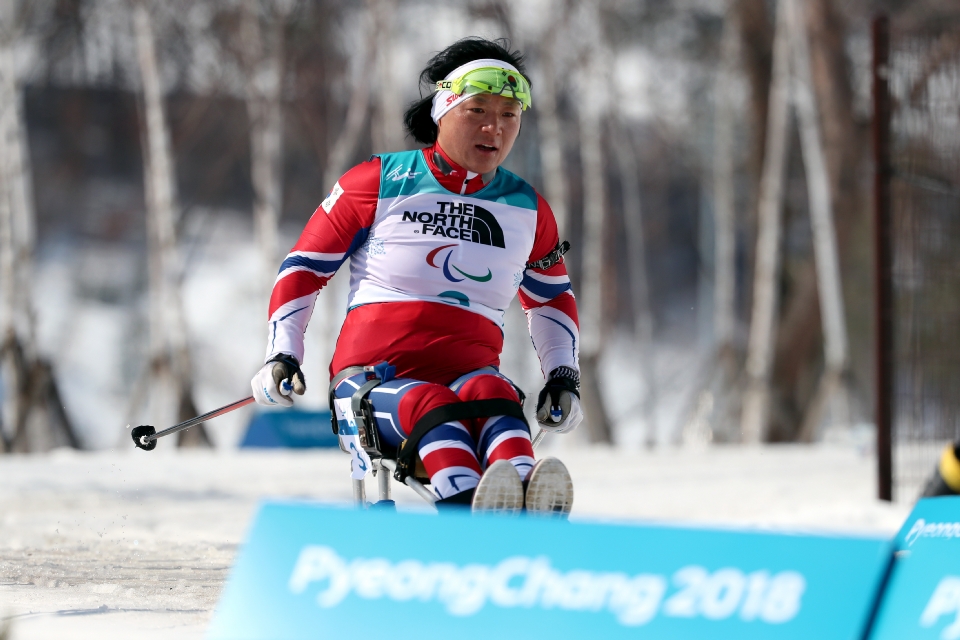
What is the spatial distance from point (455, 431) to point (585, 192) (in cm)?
2190

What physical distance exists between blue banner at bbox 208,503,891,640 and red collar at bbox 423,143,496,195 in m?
1.53

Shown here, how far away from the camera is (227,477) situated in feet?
32.9

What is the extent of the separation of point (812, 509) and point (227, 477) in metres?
4.54

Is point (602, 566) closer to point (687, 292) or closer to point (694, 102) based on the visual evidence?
point (694, 102)

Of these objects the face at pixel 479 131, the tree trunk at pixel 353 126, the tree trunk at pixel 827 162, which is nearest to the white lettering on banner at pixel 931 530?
the face at pixel 479 131

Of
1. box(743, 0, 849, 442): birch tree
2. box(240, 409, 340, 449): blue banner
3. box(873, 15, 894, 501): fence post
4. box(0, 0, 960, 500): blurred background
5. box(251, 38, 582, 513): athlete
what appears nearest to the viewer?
box(251, 38, 582, 513): athlete

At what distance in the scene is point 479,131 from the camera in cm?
359

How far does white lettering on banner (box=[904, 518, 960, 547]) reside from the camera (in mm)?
2876

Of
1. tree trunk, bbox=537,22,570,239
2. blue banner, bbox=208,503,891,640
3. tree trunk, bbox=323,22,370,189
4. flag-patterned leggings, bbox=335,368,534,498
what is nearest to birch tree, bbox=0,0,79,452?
tree trunk, bbox=323,22,370,189

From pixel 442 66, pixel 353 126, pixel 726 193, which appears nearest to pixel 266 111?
pixel 353 126

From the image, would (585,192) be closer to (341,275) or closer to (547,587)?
(341,275)

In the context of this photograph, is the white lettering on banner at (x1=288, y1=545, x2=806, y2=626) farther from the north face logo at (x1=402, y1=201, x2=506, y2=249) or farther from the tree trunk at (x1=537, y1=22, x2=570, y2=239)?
the tree trunk at (x1=537, y1=22, x2=570, y2=239)

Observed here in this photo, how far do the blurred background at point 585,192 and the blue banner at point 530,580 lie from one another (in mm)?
6233

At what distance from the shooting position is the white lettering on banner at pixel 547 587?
1.97 meters
